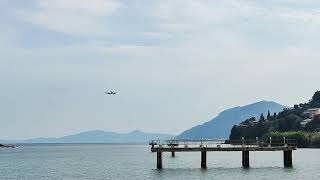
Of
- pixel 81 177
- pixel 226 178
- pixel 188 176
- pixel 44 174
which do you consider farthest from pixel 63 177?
pixel 226 178

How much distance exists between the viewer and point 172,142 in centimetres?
12250

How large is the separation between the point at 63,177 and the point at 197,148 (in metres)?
23.2

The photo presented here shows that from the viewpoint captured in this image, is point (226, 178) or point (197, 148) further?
point (197, 148)

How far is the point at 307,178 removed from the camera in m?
99.9

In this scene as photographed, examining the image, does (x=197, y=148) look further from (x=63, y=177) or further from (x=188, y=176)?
(x=63, y=177)

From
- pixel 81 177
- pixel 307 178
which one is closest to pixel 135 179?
pixel 81 177

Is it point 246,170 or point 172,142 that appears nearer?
point 246,170

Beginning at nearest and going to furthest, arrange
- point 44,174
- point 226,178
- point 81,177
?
point 226,178, point 81,177, point 44,174

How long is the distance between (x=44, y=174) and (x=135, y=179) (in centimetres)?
2554

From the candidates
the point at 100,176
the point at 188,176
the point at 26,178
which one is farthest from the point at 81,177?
the point at 188,176

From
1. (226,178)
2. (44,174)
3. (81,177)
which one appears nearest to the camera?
(226,178)

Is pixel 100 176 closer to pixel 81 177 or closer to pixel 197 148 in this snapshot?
pixel 81 177

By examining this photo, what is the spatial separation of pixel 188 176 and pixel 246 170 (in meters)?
14.1

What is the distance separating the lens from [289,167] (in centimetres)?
11988
